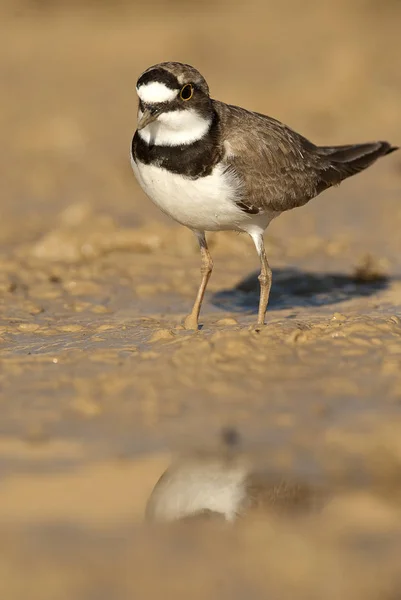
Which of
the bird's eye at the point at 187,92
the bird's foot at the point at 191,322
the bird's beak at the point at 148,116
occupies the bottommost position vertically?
the bird's foot at the point at 191,322

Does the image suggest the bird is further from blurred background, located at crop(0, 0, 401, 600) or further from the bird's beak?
blurred background, located at crop(0, 0, 401, 600)

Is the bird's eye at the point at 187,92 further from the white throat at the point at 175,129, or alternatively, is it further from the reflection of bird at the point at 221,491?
the reflection of bird at the point at 221,491

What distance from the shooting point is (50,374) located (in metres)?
6.13

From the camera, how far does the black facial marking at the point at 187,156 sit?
6434 millimetres

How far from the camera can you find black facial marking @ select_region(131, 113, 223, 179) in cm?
643

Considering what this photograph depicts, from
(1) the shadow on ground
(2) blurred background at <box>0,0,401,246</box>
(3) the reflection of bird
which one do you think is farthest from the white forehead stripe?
(2) blurred background at <box>0,0,401,246</box>

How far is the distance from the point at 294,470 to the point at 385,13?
554 inches

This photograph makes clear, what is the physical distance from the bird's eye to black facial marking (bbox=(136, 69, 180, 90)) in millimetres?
75

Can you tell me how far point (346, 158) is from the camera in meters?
8.15

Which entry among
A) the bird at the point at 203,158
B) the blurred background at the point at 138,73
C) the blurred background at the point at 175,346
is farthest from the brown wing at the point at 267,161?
the blurred background at the point at 138,73

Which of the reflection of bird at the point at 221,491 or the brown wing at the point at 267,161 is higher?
the brown wing at the point at 267,161

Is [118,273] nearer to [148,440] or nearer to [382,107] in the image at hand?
[148,440]

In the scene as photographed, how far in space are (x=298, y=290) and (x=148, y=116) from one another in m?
2.96

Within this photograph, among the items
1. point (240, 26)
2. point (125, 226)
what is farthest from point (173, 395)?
point (240, 26)
